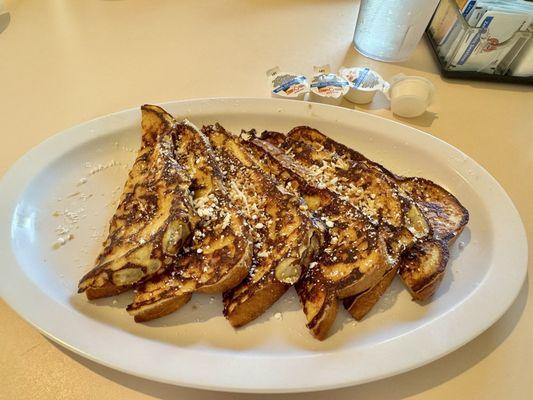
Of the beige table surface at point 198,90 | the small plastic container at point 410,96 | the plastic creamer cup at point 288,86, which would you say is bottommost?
the beige table surface at point 198,90

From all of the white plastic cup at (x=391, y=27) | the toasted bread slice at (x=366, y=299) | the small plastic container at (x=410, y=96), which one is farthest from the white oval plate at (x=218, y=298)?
the white plastic cup at (x=391, y=27)

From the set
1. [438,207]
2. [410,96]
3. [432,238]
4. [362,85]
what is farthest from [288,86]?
[432,238]

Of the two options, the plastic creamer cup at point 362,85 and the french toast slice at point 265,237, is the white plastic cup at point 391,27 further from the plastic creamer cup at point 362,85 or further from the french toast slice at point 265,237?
the french toast slice at point 265,237

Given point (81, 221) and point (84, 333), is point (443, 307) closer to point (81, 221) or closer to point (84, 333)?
point (84, 333)

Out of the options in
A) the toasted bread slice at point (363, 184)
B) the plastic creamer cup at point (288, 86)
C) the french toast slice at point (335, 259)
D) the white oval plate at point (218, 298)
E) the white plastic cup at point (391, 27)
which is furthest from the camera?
the white plastic cup at point (391, 27)

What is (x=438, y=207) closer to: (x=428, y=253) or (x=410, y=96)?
(x=428, y=253)

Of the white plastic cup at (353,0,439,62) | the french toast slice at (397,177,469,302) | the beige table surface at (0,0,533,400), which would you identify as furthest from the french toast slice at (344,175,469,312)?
the white plastic cup at (353,0,439,62)
